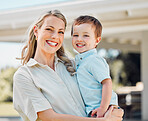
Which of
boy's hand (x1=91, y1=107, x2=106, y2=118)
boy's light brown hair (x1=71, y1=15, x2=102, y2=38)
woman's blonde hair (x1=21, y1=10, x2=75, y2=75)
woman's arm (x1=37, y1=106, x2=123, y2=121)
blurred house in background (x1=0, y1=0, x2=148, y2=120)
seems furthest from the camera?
blurred house in background (x1=0, y1=0, x2=148, y2=120)

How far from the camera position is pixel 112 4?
17.6 feet

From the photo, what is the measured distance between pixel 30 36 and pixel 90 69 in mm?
490

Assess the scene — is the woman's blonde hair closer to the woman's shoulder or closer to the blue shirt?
the blue shirt

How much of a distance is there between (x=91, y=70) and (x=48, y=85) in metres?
0.31

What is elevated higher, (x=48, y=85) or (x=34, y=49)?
(x=34, y=49)

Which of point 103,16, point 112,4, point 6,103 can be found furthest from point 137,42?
point 6,103

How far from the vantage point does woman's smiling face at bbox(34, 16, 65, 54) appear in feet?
5.84

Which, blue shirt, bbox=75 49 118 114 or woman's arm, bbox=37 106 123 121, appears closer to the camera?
woman's arm, bbox=37 106 123 121

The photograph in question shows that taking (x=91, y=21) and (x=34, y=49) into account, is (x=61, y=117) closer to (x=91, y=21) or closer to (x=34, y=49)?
(x=34, y=49)

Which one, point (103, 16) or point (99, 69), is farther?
point (103, 16)

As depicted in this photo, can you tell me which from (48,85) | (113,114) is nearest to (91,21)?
(48,85)

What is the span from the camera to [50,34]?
1.78 meters

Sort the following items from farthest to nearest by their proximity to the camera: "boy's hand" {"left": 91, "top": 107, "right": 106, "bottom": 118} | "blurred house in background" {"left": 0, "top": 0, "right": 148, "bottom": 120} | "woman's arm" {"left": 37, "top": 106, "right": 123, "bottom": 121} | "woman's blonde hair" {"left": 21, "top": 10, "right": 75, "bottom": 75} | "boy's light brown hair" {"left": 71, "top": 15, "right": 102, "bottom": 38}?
"blurred house in background" {"left": 0, "top": 0, "right": 148, "bottom": 120}
"boy's light brown hair" {"left": 71, "top": 15, "right": 102, "bottom": 38}
"woman's blonde hair" {"left": 21, "top": 10, "right": 75, "bottom": 75}
"boy's hand" {"left": 91, "top": 107, "right": 106, "bottom": 118}
"woman's arm" {"left": 37, "top": 106, "right": 123, "bottom": 121}

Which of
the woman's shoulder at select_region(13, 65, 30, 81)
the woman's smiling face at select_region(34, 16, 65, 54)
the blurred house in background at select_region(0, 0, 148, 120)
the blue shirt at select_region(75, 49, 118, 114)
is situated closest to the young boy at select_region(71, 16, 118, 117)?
the blue shirt at select_region(75, 49, 118, 114)
